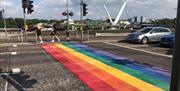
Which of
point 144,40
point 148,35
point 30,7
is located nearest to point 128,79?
point 144,40

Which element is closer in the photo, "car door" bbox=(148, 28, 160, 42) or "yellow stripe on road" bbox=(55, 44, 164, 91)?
"yellow stripe on road" bbox=(55, 44, 164, 91)

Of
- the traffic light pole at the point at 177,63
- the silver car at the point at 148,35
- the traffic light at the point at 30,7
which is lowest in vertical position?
the silver car at the point at 148,35

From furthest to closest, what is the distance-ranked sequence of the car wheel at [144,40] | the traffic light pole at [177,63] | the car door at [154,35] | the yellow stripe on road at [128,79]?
the car door at [154,35], the car wheel at [144,40], the yellow stripe on road at [128,79], the traffic light pole at [177,63]

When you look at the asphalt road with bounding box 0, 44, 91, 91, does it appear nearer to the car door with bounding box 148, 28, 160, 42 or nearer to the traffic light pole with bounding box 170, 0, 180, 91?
the traffic light pole with bounding box 170, 0, 180, 91

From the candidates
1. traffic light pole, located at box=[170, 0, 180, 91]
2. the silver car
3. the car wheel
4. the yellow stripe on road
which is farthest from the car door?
traffic light pole, located at box=[170, 0, 180, 91]

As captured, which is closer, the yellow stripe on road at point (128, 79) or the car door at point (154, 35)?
the yellow stripe on road at point (128, 79)

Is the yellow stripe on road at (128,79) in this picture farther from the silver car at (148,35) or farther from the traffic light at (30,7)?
the traffic light at (30,7)

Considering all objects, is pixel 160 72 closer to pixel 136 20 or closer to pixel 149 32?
pixel 149 32

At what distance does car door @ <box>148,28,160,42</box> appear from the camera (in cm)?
2687

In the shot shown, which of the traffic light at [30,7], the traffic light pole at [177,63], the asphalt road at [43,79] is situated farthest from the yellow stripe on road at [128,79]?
the traffic light at [30,7]

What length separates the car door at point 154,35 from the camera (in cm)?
2687

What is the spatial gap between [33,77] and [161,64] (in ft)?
19.0

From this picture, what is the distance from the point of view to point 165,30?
91.4 ft

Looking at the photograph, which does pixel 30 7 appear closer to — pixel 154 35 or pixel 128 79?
pixel 154 35
